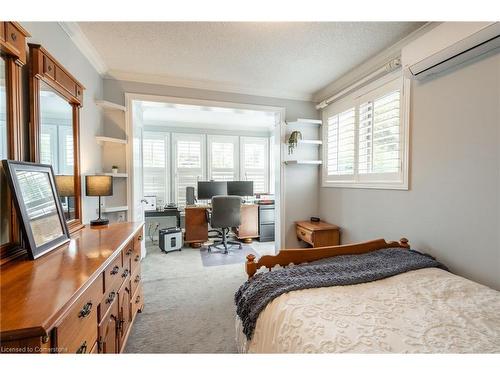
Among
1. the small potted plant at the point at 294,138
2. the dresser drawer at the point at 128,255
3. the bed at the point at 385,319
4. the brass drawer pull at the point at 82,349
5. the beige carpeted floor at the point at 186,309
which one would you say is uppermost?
the small potted plant at the point at 294,138

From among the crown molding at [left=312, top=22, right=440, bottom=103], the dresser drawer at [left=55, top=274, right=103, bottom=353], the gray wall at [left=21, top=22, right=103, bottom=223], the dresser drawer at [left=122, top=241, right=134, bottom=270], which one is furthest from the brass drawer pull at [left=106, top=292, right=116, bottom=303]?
the crown molding at [left=312, top=22, right=440, bottom=103]

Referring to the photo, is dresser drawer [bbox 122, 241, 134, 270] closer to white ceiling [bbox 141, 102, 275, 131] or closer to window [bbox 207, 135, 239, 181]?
white ceiling [bbox 141, 102, 275, 131]

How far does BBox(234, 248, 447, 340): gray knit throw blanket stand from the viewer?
48.5 inches

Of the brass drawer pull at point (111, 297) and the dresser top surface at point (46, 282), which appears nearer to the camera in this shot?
the dresser top surface at point (46, 282)

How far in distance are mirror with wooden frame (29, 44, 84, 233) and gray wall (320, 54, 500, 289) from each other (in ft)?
9.28

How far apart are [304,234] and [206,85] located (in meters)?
2.45

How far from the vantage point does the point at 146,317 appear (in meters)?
1.96

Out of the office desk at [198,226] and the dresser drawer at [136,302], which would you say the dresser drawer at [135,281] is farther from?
the office desk at [198,226]

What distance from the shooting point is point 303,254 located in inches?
61.9

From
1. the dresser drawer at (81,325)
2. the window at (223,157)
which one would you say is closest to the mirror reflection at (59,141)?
the dresser drawer at (81,325)

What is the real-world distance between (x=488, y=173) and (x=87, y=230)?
295 cm

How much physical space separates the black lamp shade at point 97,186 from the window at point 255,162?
11.3ft

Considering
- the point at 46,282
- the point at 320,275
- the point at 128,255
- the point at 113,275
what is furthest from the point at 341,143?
the point at 46,282

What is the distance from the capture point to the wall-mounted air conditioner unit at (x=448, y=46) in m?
1.35
